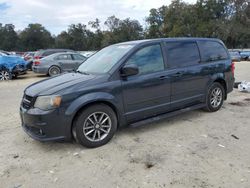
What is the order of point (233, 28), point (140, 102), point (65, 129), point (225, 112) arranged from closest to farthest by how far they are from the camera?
1. point (65, 129)
2. point (140, 102)
3. point (225, 112)
4. point (233, 28)

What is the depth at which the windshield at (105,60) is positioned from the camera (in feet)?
15.2

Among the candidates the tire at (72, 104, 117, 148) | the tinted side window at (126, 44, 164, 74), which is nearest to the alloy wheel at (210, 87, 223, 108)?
the tinted side window at (126, 44, 164, 74)

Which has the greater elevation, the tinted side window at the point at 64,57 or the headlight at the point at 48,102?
the tinted side window at the point at 64,57

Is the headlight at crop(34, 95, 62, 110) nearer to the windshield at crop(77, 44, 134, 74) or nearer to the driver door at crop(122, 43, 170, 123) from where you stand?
the windshield at crop(77, 44, 134, 74)

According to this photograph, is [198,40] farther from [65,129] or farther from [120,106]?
[65,129]

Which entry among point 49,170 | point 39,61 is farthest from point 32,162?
point 39,61

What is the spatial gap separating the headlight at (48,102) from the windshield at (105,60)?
1.01 metres

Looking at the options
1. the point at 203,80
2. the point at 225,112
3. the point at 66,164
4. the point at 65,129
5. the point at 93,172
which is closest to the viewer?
the point at 93,172

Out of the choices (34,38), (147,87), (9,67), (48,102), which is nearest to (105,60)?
(147,87)

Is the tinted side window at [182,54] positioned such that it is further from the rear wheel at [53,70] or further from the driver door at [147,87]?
the rear wheel at [53,70]

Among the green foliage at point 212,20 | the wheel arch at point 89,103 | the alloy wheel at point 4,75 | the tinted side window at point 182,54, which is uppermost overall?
the green foliage at point 212,20

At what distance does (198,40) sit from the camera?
19.0ft

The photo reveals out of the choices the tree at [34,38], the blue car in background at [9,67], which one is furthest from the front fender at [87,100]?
the tree at [34,38]

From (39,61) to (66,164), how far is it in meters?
12.0
